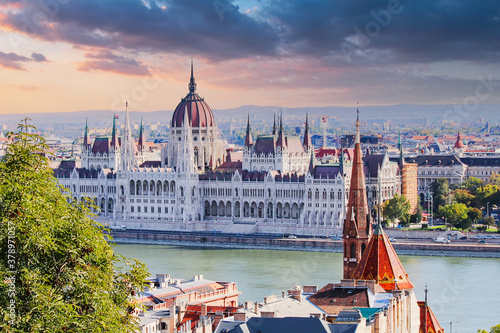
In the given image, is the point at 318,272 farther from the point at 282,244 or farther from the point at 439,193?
A: the point at 439,193

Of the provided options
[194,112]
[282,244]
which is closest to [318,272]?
[282,244]

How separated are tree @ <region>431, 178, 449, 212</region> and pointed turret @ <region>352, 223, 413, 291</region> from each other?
43.7 m

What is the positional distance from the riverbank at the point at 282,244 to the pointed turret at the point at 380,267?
79.0 ft

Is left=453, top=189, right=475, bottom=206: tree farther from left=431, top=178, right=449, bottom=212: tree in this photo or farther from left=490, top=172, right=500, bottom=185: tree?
left=490, top=172, right=500, bottom=185: tree

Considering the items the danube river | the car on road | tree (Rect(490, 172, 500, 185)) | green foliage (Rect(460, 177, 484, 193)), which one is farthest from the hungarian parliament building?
tree (Rect(490, 172, 500, 185))

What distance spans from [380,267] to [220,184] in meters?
41.6

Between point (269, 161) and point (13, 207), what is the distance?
55.7m

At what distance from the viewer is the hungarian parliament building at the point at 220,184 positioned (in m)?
59.4

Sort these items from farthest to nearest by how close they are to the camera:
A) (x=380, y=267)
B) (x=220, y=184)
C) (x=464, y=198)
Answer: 1. (x=464, y=198)
2. (x=220, y=184)
3. (x=380, y=267)

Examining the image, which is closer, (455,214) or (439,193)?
(455,214)

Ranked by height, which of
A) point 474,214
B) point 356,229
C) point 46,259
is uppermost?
point 46,259

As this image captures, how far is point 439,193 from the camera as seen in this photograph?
224 feet

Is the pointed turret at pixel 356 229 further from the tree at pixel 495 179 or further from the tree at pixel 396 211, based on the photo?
the tree at pixel 495 179

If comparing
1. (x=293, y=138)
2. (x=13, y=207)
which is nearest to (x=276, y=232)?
(x=293, y=138)
